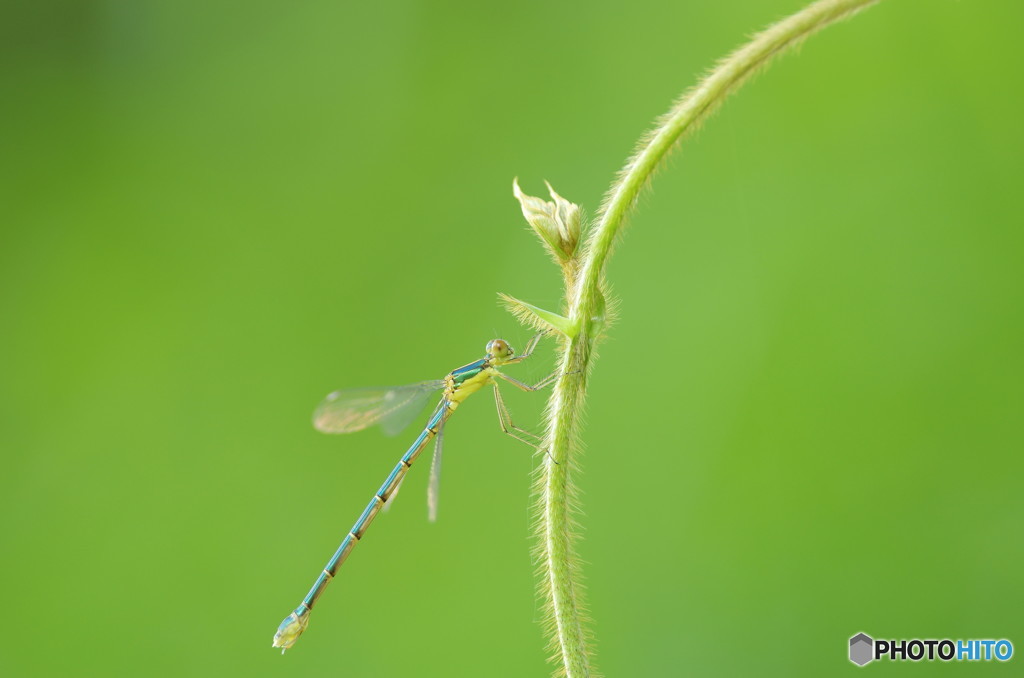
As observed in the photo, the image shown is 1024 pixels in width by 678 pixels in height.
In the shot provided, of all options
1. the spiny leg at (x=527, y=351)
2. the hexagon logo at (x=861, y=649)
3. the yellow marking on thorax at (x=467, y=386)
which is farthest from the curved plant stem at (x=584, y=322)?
the hexagon logo at (x=861, y=649)

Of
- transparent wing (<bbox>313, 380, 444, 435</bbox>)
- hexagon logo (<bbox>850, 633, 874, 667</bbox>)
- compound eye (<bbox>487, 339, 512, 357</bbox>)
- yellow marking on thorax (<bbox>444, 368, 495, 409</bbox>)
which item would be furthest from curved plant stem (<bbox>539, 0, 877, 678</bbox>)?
hexagon logo (<bbox>850, 633, 874, 667</bbox>)

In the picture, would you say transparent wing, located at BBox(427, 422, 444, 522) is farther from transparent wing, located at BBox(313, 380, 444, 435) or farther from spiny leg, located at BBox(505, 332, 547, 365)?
spiny leg, located at BBox(505, 332, 547, 365)

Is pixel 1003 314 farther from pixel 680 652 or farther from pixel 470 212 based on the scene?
pixel 470 212

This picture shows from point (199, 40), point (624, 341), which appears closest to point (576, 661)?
point (624, 341)

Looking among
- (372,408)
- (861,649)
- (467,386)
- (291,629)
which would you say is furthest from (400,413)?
(861,649)

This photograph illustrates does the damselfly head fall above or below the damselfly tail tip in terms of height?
above

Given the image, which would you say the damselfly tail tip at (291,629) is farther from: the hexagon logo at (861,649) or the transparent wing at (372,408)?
the hexagon logo at (861,649)

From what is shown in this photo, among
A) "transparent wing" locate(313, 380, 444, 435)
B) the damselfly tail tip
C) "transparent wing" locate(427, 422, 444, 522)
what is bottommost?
the damselfly tail tip
